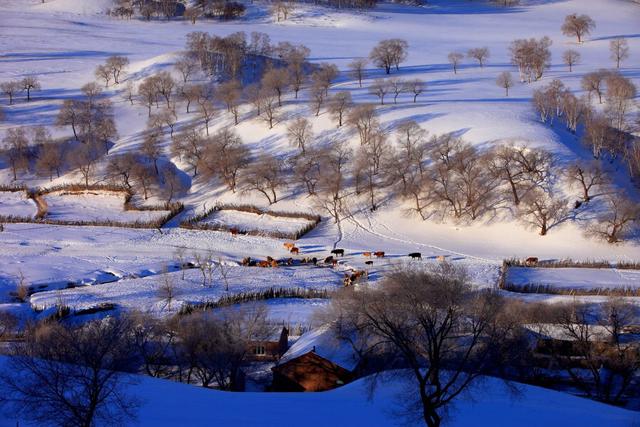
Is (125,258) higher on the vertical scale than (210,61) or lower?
lower

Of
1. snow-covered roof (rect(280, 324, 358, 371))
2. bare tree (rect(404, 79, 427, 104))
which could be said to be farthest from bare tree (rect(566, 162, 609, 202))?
snow-covered roof (rect(280, 324, 358, 371))

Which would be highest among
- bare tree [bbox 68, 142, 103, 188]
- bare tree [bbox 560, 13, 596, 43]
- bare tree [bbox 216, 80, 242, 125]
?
bare tree [bbox 560, 13, 596, 43]

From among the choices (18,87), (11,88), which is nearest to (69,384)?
(11,88)

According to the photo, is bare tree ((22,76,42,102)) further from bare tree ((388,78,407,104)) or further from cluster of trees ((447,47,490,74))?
cluster of trees ((447,47,490,74))

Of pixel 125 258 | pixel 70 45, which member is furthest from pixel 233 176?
pixel 70 45

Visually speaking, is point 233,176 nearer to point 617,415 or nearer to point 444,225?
point 444,225

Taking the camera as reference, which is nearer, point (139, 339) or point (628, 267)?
point (139, 339)

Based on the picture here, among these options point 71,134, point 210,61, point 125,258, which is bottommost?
point 125,258
